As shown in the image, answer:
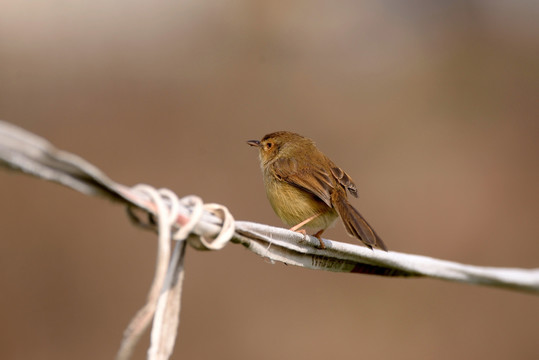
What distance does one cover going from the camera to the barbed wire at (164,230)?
1601 millimetres

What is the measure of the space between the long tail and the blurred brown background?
475 cm

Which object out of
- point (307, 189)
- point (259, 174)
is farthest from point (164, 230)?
point (259, 174)

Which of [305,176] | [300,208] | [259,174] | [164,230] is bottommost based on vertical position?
[164,230]

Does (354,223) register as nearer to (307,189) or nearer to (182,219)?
(307,189)

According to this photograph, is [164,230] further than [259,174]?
No

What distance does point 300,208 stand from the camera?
4.97m

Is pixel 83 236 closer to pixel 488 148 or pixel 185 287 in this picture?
pixel 185 287

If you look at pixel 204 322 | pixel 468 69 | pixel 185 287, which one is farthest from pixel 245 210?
pixel 468 69

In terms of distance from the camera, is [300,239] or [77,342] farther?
[77,342]

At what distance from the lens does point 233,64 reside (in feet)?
56.2

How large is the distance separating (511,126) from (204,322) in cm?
969

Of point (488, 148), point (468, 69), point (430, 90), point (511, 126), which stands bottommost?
point (488, 148)

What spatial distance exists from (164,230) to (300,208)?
319cm

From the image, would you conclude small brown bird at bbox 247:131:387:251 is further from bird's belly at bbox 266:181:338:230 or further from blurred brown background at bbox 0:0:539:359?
blurred brown background at bbox 0:0:539:359
